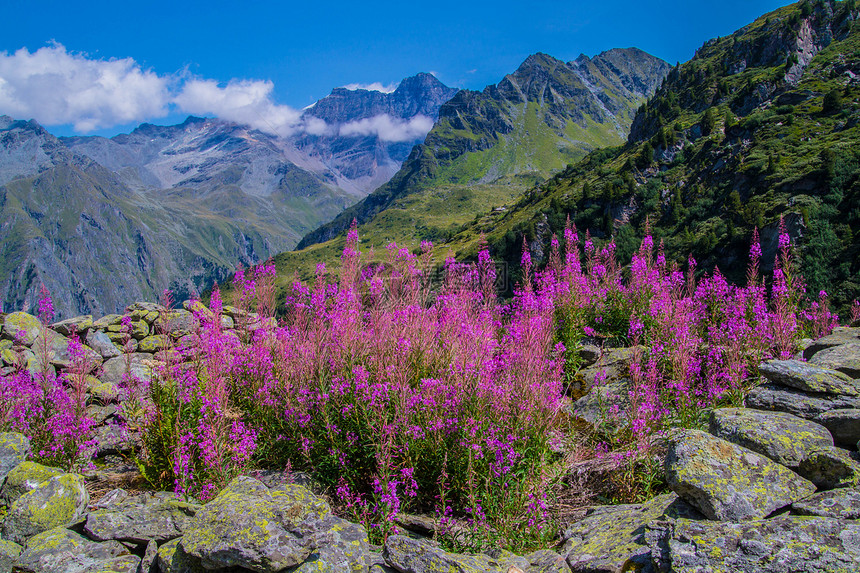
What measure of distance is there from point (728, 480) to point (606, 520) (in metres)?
1.28

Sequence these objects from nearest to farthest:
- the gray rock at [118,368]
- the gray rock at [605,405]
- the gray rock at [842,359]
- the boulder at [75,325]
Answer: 1. the gray rock at [842,359]
2. the gray rock at [605,405]
3. the gray rock at [118,368]
4. the boulder at [75,325]

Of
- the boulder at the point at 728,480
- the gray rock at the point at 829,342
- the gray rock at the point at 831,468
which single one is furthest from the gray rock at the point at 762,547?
the gray rock at the point at 829,342

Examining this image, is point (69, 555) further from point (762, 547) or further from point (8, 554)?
point (762, 547)

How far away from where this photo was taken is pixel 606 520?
4.55 metres

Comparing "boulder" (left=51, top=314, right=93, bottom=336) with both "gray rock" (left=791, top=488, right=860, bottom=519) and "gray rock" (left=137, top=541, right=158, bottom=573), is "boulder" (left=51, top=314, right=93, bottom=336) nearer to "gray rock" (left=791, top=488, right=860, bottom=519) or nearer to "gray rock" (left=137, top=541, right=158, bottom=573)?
"gray rock" (left=137, top=541, right=158, bottom=573)

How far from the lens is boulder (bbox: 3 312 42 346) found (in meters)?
10.3

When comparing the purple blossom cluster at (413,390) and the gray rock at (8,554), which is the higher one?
the purple blossom cluster at (413,390)

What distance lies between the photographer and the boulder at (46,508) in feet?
15.7

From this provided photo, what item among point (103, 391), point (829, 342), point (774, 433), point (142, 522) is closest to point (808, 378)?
point (774, 433)

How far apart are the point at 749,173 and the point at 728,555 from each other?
8524 cm

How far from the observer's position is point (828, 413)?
4820 mm

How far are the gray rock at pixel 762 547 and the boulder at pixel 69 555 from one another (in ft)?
15.2

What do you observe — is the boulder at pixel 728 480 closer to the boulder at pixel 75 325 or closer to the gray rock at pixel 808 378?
the gray rock at pixel 808 378

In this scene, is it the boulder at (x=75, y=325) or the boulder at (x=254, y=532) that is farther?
the boulder at (x=75, y=325)
